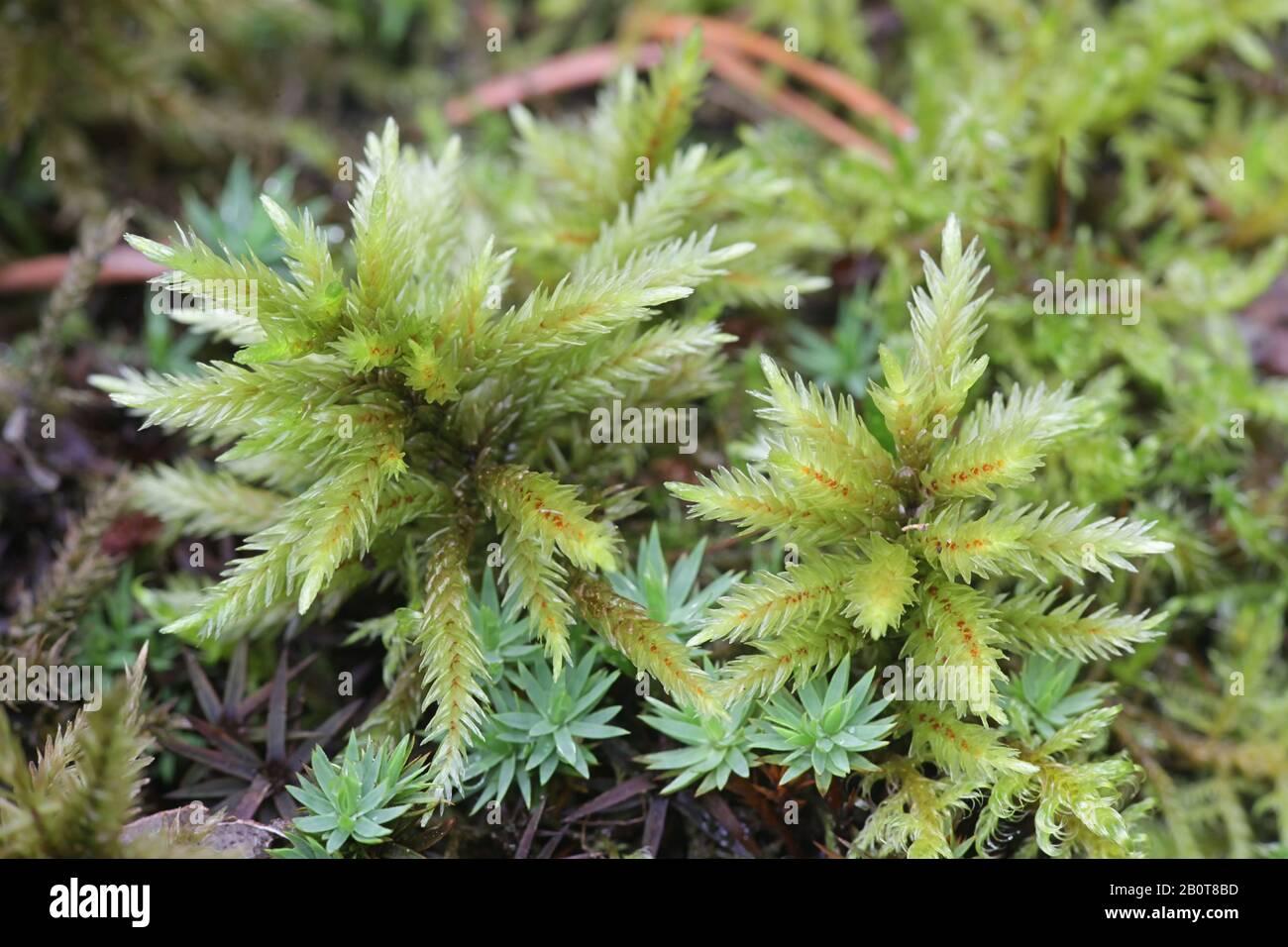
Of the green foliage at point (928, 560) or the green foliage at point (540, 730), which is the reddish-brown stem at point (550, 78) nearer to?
the green foliage at point (928, 560)

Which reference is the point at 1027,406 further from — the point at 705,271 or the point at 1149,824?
the point at 1149,824

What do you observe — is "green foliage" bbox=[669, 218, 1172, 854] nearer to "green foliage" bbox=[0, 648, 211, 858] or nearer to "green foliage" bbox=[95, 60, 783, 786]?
"green foliage" bbox=[95, 60, 783, 786]

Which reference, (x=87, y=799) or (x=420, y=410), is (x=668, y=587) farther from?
(x=87, y=799)

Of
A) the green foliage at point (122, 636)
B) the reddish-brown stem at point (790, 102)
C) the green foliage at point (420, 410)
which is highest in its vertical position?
the reddish-brown stem at point (790, 102)

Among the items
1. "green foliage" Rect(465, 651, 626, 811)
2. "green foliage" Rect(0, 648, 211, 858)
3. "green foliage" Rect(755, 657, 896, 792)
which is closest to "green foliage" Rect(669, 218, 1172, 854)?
"green foliage" Rect(755, 657, 896, 792)

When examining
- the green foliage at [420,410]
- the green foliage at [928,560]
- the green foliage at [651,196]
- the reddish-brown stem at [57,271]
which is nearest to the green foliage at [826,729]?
the green foliage at [928,560]
